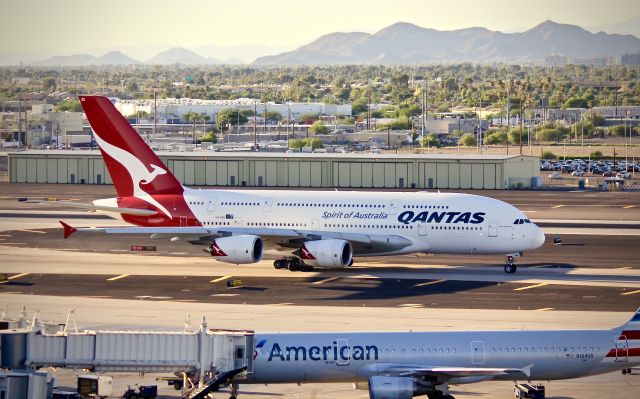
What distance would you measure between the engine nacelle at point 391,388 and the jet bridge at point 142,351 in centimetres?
452

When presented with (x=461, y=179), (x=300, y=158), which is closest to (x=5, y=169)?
(x=300, y=158)

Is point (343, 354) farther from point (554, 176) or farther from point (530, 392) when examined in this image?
point (554, 176)

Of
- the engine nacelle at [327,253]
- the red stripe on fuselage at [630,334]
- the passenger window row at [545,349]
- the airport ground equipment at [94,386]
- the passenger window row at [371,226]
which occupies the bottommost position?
the airport ground equipment at [94,386]

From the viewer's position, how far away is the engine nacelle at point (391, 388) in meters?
40.0

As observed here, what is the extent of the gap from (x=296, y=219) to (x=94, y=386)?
35.3m

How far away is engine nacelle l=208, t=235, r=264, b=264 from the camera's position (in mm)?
70625

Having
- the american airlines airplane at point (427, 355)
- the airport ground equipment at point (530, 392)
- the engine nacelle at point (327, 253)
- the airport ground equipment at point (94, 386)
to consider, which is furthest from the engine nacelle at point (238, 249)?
the airport ground equipment at point (94, 386)

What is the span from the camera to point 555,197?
12862cm

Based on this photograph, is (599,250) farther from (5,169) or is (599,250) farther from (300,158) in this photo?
(5,169)

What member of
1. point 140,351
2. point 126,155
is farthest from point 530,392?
point 126,155

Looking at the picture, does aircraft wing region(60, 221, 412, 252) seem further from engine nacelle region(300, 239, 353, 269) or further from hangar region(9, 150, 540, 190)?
hangar region(9, 150, 540, 190)

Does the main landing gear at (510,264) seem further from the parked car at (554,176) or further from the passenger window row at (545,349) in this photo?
the parked car at (554,176)

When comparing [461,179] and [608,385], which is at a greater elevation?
[461,179]

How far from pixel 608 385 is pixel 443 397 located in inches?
321
